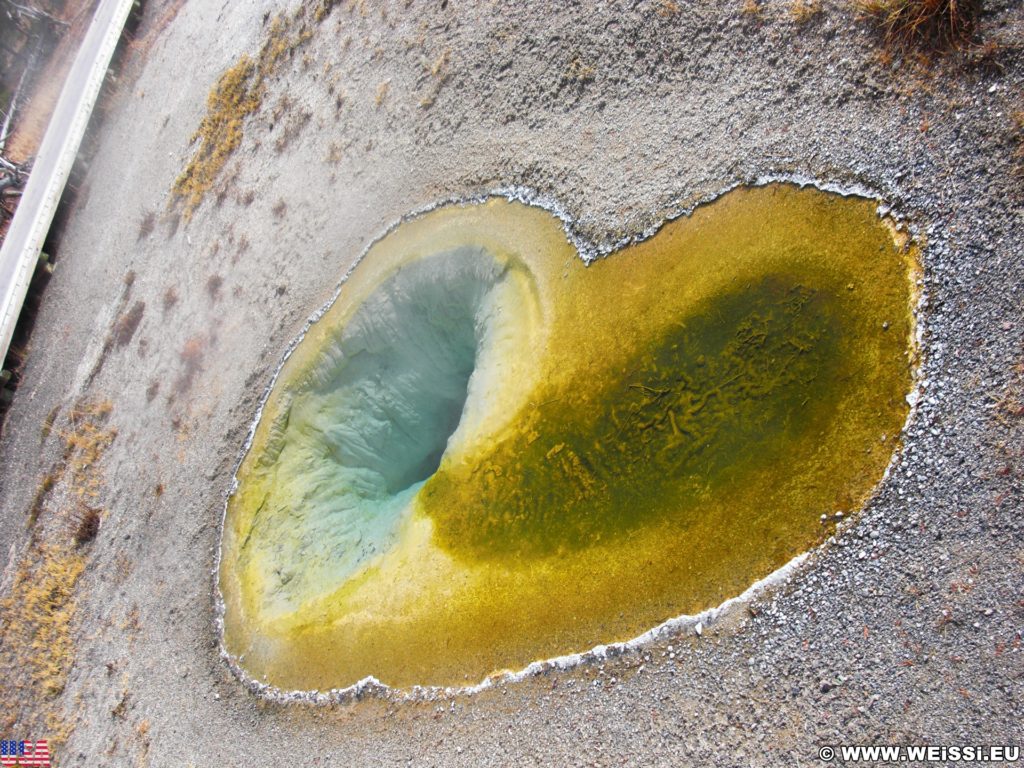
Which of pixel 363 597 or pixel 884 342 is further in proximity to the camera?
pixel 363 597

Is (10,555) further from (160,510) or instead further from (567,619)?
(567,619)

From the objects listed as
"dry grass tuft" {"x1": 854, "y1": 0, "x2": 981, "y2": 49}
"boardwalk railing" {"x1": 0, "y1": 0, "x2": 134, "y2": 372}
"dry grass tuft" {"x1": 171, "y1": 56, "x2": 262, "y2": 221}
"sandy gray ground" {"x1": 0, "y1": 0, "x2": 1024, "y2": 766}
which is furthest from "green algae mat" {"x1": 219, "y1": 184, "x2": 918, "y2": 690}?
"boardwalk railing" {"x1": 0, "y1": 0, "x2": 134, "y2": 372}

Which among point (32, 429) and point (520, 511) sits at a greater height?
point (32, 429)

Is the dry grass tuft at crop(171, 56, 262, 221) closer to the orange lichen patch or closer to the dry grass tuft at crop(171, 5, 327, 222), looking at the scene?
the dry grass tuft at crop(171, 5, 327, 222)

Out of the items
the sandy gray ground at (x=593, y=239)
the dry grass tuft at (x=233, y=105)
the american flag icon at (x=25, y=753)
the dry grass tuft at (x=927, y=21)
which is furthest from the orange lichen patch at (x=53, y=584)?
the dry grass tuft at (x=927, y=21)

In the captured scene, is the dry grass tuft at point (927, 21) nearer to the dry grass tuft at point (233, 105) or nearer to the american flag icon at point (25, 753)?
the dry grass tuft at point (233, 105)

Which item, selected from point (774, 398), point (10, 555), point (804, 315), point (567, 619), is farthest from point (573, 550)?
point (10, 555)
